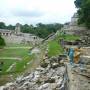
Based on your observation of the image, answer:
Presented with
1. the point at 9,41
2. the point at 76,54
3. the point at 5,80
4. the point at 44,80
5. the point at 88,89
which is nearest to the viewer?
the point at 88,89

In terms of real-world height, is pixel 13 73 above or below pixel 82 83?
below

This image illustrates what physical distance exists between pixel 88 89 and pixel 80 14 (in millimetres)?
45253

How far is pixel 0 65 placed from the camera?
46438 mm

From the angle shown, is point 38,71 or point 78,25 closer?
point 38,71

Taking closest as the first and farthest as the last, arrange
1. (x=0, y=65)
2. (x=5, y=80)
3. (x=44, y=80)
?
(x=44, y=80) → (x=5, y=80) → (x=0, y=65)

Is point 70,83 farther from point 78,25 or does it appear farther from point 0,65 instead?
point 78,25

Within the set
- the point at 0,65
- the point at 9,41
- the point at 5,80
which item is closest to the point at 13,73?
the point at 5,80

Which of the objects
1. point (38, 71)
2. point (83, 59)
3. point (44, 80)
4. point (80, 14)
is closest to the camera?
point (83, 59)

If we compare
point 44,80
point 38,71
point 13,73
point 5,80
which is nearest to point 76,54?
point 44,80

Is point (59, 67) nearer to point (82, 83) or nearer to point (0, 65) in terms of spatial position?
point (82, 83)

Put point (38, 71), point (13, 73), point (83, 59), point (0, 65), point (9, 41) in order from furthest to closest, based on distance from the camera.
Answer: point (9, 41)
point (0, 65)
point (13, 73)
point (38, 71)
point (83, 59)

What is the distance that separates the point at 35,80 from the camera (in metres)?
27.0

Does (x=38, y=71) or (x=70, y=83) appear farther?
(x=38, y=71)

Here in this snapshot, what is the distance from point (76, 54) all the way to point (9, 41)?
90.7 meters
